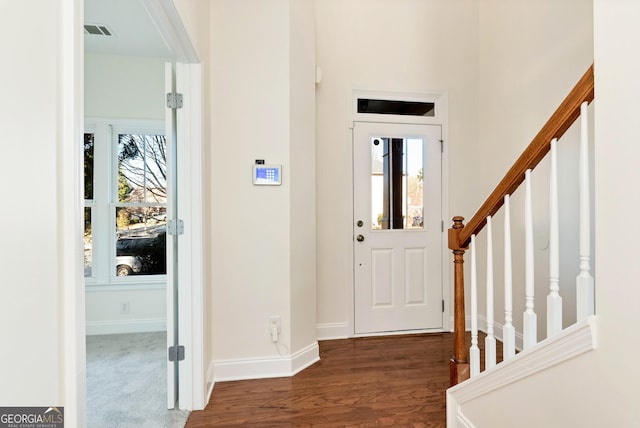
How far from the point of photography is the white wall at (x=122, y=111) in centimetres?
316

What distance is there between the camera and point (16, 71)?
1.89 feet

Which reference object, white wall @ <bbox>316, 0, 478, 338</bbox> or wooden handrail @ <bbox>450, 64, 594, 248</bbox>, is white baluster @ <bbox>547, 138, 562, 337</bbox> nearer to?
wooden handrail @ <bbox>450, 64, 594, 248</bbox>

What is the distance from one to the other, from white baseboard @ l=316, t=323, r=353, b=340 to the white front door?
0.43 feet

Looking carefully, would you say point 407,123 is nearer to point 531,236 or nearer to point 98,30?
point 531,236

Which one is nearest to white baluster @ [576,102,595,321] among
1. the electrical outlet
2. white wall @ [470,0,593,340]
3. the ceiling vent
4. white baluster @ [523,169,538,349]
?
white baluster @ [523,169,538,349]

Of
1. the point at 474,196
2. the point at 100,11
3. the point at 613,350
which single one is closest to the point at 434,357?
the point at 474,196

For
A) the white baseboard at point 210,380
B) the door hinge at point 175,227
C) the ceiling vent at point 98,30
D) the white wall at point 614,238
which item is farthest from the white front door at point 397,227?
the ceiling vent at point 98,30

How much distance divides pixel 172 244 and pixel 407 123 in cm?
241

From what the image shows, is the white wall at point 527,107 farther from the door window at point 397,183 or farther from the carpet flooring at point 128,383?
the carpet flooring at point 128,383

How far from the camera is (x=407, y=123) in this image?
3115mm

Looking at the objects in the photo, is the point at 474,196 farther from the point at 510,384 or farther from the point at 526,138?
the point at 510,384

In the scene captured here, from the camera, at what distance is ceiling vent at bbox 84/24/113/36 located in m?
2.66

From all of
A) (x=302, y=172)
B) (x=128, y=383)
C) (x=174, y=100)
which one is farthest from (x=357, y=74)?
(x=128, y=383)

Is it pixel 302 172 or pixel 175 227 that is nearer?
pixel 175 227
